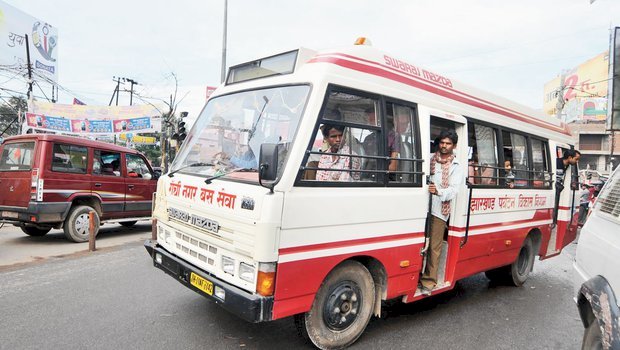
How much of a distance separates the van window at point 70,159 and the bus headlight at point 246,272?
20.8 ft

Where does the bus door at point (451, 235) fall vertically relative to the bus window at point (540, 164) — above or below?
below

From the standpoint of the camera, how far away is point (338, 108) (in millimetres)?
3340

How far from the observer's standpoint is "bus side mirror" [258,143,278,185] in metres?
2.76

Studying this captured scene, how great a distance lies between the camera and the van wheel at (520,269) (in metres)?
5.95

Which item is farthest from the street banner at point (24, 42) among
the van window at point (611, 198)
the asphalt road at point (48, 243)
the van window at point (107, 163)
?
the van window at point (611, 198)

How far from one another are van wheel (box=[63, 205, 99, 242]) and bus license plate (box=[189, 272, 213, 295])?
5554mm

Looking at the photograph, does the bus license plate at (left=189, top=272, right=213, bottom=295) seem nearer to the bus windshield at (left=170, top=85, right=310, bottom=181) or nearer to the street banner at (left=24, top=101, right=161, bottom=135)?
the bus windshield at (left=170, top=85, right=310, bottom=181)

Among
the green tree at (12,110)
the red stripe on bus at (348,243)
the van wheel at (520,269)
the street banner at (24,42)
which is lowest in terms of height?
the van wheel at (520,269)

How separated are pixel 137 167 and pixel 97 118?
16779mm

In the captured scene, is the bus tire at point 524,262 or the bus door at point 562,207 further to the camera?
the bus door at point 562,207

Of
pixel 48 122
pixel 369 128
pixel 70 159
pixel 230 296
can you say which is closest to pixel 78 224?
pixel 70 159

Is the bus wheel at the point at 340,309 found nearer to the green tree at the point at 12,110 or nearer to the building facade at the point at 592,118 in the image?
the green tree at the point at 12,110

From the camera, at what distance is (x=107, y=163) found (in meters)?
8.71

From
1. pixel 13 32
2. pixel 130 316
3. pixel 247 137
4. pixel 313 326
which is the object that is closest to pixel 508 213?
pixel 313 326
